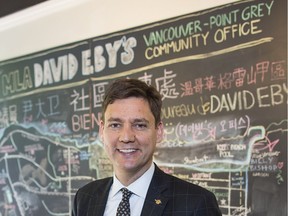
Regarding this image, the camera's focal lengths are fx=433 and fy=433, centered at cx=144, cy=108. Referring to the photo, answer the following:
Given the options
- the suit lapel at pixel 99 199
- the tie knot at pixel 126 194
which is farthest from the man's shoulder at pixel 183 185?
the suit lapel at pixel 99 199

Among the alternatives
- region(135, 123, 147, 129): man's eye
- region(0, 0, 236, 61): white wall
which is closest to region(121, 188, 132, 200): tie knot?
region(135, 123, 147, 129): man's eye

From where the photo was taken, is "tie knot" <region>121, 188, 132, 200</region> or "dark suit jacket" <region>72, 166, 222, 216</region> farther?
"tie knot" <region>121, 188, 132, 200</region>

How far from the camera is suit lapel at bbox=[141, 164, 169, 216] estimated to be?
148 cm

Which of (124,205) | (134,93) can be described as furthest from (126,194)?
(134,93)

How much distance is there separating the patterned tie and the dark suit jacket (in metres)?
0.07

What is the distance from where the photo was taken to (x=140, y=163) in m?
1.52

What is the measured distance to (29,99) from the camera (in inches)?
147

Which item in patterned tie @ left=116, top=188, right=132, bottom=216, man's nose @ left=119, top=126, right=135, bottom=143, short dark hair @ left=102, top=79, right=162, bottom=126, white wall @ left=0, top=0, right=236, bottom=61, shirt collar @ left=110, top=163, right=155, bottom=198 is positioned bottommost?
patterned tie @ left=116, top=188, right=132, bottom=216

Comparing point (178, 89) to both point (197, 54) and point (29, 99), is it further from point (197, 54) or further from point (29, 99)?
point (29, 99)

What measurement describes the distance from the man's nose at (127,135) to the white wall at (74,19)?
1.39 m

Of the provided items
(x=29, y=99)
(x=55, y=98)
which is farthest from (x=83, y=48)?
(x=29, y=99)

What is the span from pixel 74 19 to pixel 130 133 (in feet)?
7.21

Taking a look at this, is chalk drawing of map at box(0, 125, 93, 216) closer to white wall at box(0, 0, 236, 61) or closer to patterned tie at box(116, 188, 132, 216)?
white wall at box(0, 0, 236, 61)

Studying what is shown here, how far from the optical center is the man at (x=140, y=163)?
1.47 m
